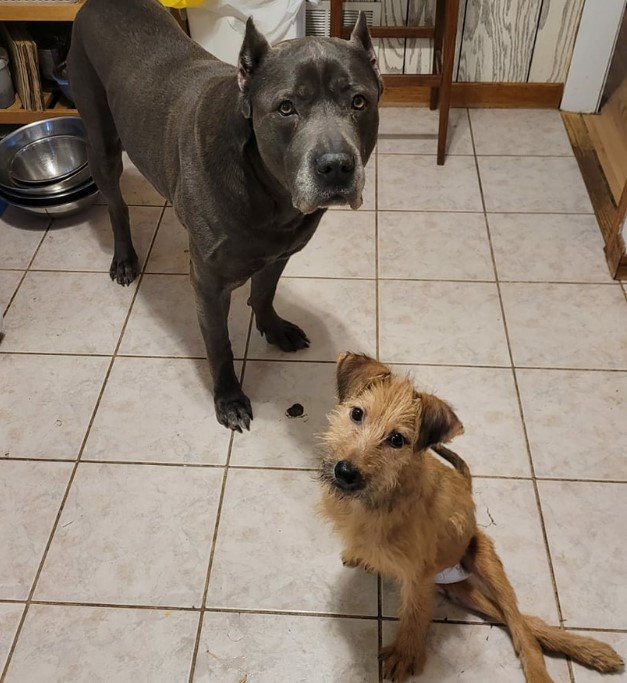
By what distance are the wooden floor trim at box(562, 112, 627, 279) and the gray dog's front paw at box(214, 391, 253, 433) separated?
143 cm

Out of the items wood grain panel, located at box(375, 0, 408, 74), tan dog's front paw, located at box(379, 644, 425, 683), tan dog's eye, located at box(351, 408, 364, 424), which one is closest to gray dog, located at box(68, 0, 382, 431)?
tan dog's eye, located at box(351, 408, 364, 424)

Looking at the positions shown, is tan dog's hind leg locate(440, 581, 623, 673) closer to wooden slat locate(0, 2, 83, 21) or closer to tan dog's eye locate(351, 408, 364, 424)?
tan dog's eye locate(351, 408, 364, 424)

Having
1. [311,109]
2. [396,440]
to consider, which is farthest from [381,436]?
[311,109]

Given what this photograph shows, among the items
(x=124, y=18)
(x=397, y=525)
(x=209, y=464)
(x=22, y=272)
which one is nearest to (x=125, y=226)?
(x=22, y=272)

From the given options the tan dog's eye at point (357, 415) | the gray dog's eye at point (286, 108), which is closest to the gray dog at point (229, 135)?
the gray dog's eye at point (286, 108)

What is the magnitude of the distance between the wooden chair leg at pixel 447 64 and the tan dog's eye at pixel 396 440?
2017 mm

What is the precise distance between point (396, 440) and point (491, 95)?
257cm

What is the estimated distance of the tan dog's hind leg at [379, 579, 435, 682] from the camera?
1567 mm

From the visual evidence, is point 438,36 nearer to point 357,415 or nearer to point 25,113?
point 25,113

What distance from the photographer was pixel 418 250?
105 inches

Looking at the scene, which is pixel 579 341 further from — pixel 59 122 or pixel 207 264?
pixel 59 122

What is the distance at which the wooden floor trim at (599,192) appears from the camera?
2514 millimetres

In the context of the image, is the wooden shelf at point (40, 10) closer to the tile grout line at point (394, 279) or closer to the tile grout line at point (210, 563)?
the tile grout line at point (394, 279)

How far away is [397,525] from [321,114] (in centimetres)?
87
